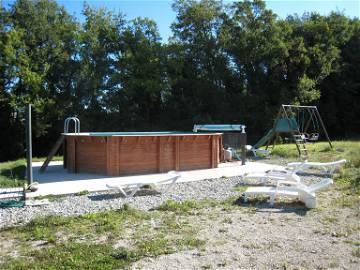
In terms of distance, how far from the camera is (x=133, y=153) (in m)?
10.8

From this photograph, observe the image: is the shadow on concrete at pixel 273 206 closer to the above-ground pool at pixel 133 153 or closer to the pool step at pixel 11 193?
the pool step at pixel 11 193

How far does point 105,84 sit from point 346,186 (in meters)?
19.6

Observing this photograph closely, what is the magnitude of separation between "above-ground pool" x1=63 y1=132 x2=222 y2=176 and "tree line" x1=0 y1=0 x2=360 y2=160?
12.6m

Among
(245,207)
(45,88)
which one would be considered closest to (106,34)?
(45,88)

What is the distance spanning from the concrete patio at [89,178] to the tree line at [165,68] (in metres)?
12.1

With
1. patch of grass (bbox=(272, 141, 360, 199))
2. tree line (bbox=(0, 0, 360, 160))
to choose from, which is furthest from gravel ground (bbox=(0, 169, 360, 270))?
tree line (bbox=(0, 0, 360, 160))

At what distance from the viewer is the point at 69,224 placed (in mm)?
5430

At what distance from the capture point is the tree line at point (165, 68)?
75.8 ft

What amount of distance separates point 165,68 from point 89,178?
17.6 metres

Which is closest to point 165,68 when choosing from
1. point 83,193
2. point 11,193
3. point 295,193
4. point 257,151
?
point 257,151

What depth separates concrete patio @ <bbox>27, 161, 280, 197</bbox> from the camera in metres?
8.28

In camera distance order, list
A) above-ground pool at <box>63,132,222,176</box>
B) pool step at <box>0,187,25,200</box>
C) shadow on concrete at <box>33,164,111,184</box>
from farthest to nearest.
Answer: above-ground pool at <box>63,132,222,176</box>, shadow on concrete at <box>33,164,111,184</box>, pool step at <box>0,187,25,200</box>

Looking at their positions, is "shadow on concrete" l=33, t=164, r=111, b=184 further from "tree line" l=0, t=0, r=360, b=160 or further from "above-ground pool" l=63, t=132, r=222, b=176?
"tree line" l=0, t=0, r=360, b=160

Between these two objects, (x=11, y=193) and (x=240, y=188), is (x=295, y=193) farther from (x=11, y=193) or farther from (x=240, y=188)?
(x=11, y=193)
